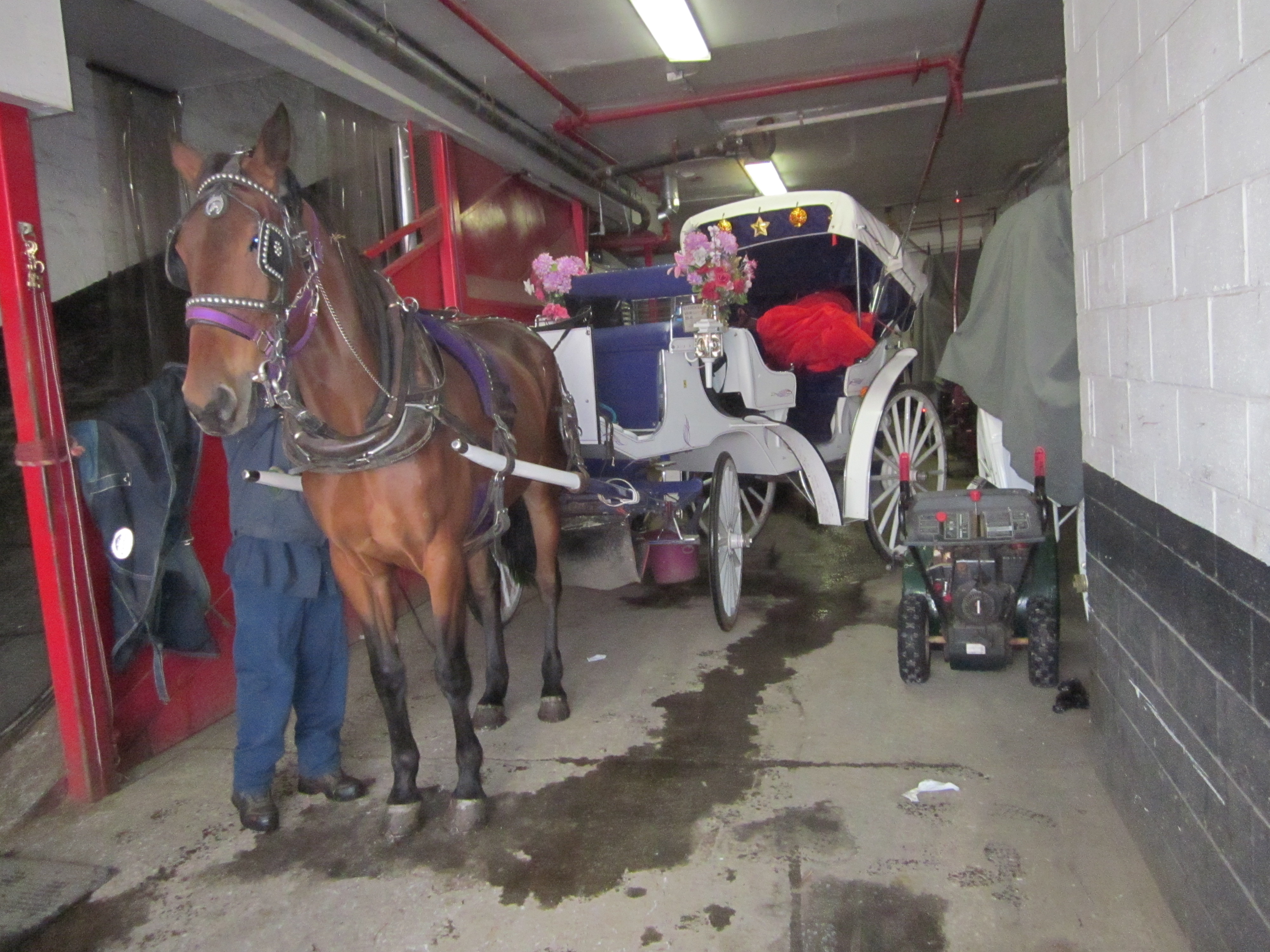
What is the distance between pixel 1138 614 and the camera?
2.38 m

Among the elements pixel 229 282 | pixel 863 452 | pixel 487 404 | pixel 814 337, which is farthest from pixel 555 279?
pixel 229 282

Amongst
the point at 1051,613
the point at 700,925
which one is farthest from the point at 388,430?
the point at 1051,613

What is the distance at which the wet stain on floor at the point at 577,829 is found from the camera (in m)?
2.61

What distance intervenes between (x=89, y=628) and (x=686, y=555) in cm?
309

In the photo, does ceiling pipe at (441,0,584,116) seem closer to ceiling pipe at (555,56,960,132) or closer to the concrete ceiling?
the concrete ceiling

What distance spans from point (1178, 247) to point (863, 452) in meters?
3.17

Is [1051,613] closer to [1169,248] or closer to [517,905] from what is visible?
[1169,248]

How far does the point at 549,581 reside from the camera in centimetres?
402

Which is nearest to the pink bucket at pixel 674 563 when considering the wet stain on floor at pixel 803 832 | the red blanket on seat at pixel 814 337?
the red blanket on seat at pixel 814 337

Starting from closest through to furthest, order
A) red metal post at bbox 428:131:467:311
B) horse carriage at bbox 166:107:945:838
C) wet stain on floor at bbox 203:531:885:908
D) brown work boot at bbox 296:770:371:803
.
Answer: horse carriage at bbox 166:107:945:838 → wet stain on floor at bbox 203:531:885:908 → brown work boot at bbox 296:770:371:803 → red metal post at bbox 428:131:467:311

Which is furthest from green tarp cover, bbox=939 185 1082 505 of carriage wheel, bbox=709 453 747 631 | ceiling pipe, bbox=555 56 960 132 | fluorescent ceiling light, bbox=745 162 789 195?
fluorescent ceiling light, bbox=745 162 789 195

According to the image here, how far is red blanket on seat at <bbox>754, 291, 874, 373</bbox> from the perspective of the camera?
533 cm

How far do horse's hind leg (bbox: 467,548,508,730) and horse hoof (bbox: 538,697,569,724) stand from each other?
168mm

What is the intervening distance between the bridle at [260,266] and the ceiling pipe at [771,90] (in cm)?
516
